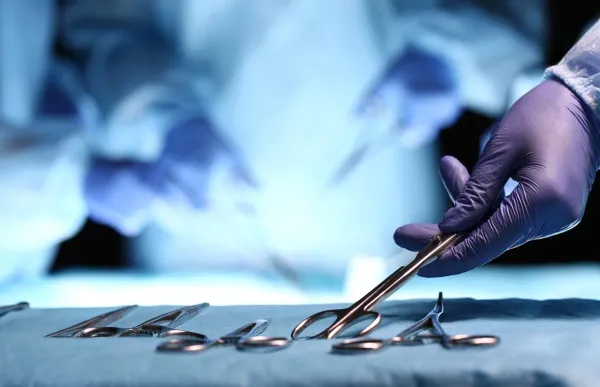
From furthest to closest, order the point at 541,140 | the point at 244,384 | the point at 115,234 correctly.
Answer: the point at 115,234, the point at 541,140, the point at 244,384

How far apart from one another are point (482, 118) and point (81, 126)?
102 centimetres

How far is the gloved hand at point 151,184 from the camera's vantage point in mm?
1691

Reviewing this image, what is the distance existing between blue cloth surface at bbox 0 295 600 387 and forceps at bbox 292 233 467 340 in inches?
0.7

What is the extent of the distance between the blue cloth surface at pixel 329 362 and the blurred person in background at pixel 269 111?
1.14 m

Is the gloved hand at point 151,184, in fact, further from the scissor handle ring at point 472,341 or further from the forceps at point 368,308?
the scissor handle ring at point 472,341

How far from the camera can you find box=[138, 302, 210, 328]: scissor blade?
621 millimetres

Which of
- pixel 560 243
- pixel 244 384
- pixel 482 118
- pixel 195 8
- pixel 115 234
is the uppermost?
pixel 195 8

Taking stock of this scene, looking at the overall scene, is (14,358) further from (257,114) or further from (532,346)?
(257,114)

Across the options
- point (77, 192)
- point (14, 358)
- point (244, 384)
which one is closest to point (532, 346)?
point (244, 384)

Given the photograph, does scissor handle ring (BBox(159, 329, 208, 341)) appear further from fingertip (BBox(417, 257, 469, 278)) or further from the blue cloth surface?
fingertip (BBox(417, 257, 469, 278))

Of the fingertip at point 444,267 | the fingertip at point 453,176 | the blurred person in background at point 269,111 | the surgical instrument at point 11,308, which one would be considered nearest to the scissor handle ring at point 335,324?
the fingertip at point 444,267

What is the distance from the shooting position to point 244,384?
0.45 metres

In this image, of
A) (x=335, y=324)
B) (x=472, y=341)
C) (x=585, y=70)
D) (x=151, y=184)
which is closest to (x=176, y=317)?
(x=335, y=324)

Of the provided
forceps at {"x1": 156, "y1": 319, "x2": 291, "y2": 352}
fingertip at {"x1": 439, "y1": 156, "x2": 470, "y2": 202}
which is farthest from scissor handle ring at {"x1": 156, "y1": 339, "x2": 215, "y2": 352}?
fingertip at {"x1": 439, "y1": 156, "x2": 470, "y2": 202}
